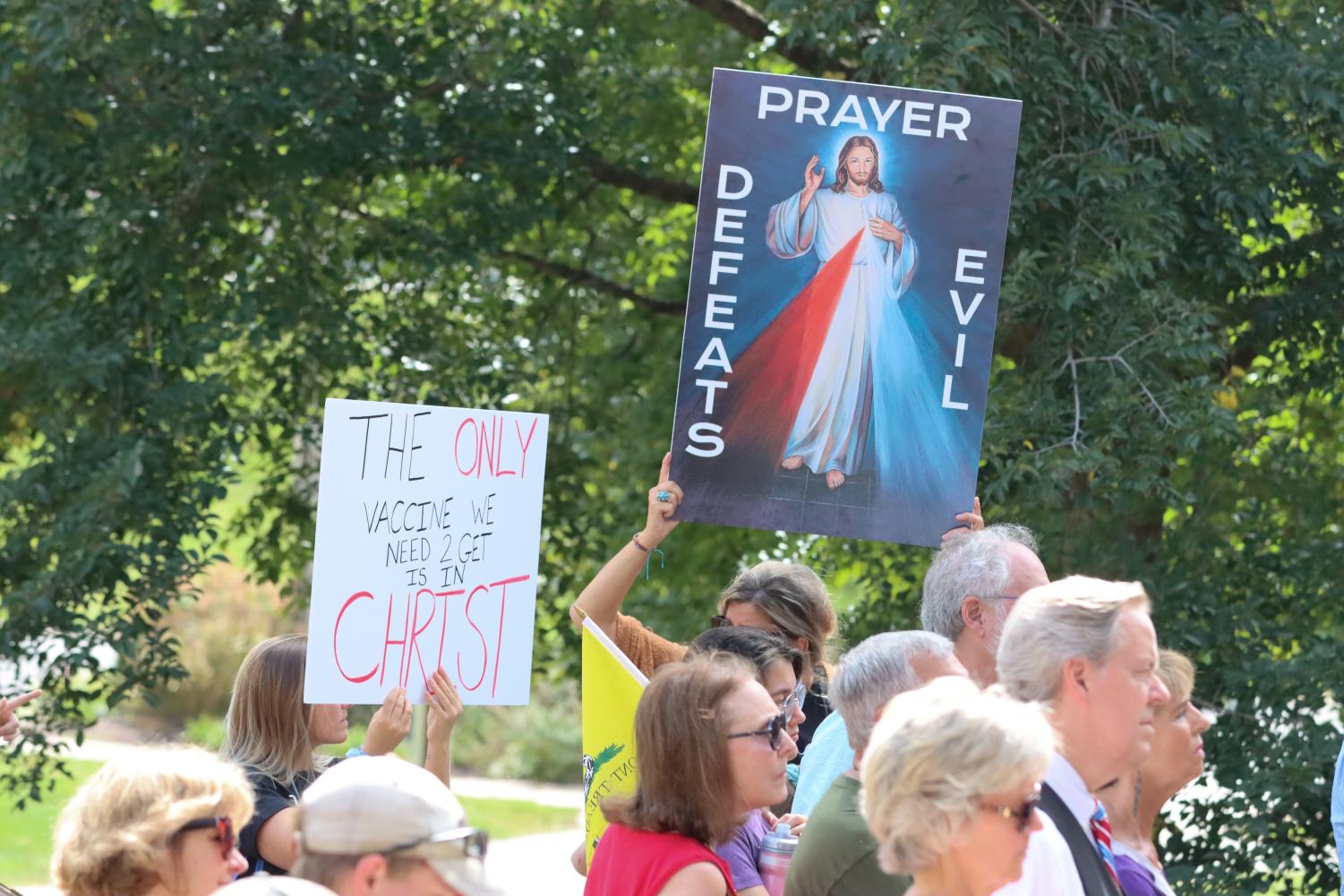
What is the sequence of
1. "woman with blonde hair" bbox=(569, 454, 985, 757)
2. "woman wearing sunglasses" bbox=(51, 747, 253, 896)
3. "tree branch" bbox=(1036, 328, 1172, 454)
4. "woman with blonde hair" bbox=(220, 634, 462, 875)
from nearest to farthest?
"woman wearing sunglasses" bbox=(51, 747, 253, 896) < "woman with blonde hair" bbox=(220, 634, 462, 875) < "woman with blonde hair" bbox=(569, 454, 985, 757) < "tree branch" bbox=(1036, 328, 1172, 454)

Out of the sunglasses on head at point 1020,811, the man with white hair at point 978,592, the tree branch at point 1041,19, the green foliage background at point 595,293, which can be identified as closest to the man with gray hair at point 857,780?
the man with white hair at point 978,592

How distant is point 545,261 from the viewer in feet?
28.7

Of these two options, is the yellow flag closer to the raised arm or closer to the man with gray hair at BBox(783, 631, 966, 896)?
the raised arm

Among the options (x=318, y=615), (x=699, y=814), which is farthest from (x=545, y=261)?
(x=699, y=814)

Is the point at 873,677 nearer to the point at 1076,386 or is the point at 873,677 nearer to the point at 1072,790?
the point at 1072,790

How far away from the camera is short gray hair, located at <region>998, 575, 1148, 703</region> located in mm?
2873

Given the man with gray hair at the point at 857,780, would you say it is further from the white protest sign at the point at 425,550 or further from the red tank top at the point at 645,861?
the white protest sign at the point at 425,550

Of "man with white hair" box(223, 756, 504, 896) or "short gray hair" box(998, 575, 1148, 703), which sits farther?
"short gray hair" box(998, 575, 1148, 703)

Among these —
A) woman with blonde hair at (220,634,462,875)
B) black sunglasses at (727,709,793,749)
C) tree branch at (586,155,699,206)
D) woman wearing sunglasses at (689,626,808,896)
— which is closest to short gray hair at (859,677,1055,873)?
black sunglasses at (727,709,793,749)

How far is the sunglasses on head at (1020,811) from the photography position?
244 cm

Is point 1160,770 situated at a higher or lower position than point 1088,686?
lower

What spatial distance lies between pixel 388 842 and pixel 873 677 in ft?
4.04

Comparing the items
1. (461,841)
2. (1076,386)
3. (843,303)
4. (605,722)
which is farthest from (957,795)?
(1076,386)

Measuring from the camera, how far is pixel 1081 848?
9.00 feet
